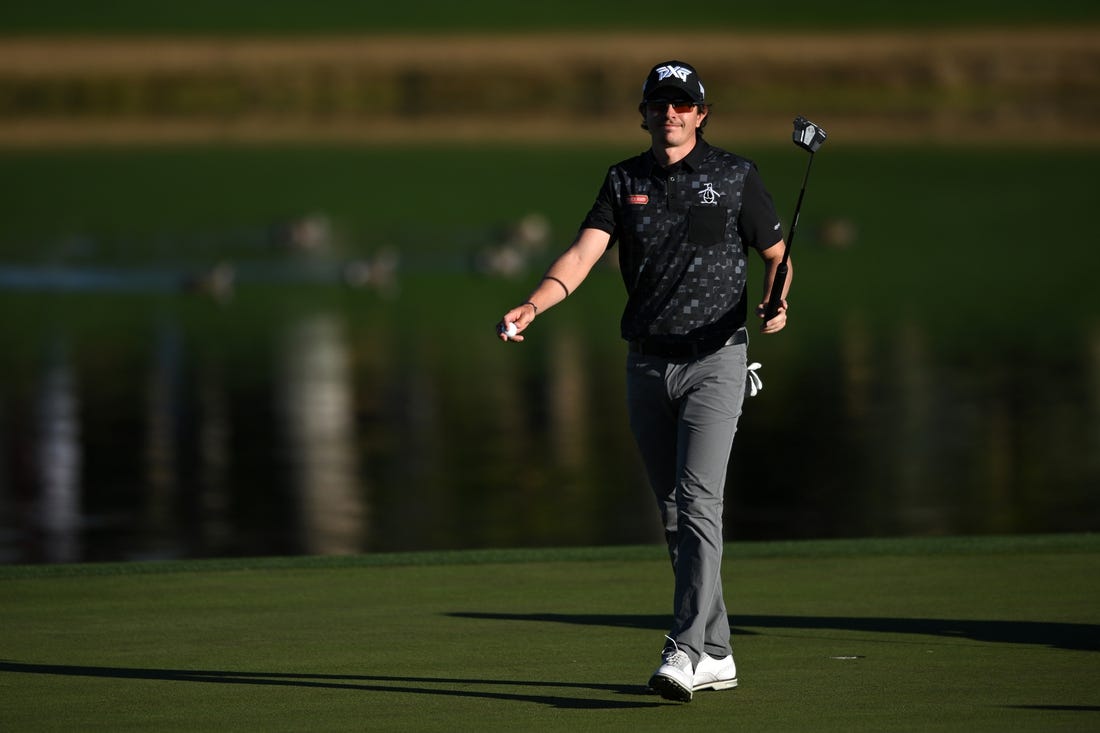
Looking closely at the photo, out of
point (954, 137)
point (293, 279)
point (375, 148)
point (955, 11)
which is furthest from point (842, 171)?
point (955, 11)

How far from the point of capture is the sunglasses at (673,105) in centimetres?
674

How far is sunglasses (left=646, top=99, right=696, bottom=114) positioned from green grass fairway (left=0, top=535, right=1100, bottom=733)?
68.3 inches

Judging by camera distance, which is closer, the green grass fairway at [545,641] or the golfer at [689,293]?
the green grass fairway at [545,641]

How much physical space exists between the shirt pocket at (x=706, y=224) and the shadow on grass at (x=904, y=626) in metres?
1.60

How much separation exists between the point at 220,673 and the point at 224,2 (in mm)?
67946

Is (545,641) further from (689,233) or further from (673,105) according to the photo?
(673,105)

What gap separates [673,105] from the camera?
6.76m

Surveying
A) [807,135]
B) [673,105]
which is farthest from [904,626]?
[673,105]

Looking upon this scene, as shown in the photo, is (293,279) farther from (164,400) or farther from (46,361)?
(164,400)

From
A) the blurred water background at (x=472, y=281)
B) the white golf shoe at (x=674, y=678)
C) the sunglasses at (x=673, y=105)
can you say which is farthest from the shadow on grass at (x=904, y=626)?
the blurred water background at (x=472, y=281)

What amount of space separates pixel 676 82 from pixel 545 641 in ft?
6.53

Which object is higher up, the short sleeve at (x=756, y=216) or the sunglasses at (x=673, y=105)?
the sunglasses at (x=673, y=105)

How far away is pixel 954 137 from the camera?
50938mm

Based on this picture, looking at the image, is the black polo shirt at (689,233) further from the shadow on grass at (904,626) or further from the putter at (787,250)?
the shadow on grass at (904,626)
